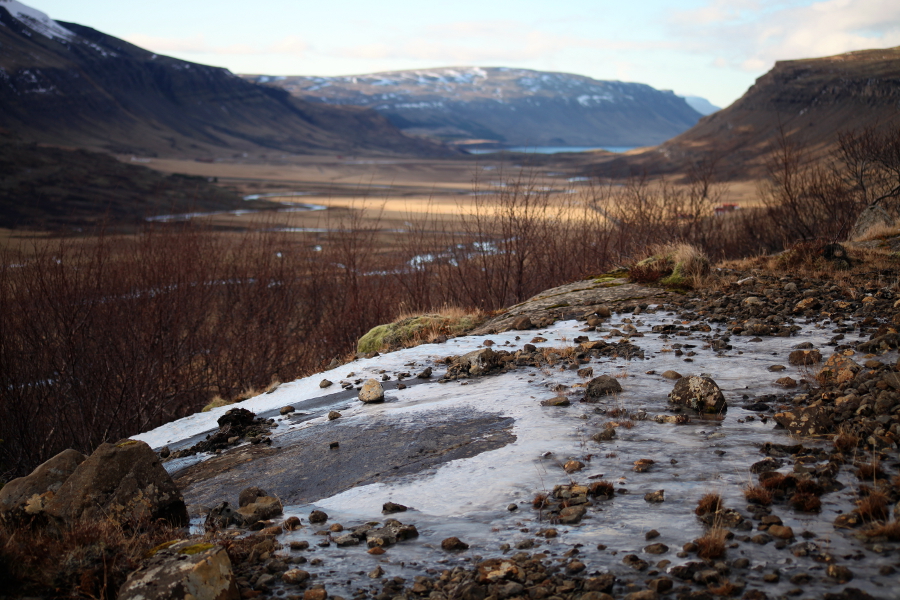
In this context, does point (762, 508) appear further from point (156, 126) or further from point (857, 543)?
point (156, 126)

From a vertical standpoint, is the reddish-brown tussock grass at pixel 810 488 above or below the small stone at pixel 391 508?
above

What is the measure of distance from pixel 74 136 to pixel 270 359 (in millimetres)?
103643

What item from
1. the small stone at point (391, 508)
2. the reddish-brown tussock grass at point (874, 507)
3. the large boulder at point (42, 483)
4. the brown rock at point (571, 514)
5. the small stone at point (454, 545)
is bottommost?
the large boulder at point (42, 483)

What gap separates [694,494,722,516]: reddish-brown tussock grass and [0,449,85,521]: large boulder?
3793 mm

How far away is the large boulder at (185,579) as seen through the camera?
2836mm

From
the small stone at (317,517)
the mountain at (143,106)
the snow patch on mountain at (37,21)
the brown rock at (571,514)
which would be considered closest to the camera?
the brown rock at (571,514)

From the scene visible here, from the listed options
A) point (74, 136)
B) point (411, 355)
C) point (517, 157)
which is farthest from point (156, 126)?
point (411, 355)

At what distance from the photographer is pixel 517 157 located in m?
140

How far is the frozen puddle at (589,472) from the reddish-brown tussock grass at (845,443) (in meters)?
0.30

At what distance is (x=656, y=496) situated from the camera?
352cm

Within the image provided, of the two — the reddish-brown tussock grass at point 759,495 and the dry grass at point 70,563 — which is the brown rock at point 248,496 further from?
the reddish-brown tussock grass at point 759,495

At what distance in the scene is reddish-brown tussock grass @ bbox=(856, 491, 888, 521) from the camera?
117 inches

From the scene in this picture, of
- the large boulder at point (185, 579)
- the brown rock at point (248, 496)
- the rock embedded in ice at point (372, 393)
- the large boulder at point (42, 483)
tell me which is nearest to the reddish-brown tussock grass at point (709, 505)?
the large boulder at point (185, 579)

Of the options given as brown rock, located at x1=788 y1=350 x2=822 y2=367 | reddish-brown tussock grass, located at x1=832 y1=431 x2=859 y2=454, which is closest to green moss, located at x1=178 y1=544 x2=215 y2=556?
reddish-brown tussock grass, located at x1=832 y1=431 x2=859 y2=454
